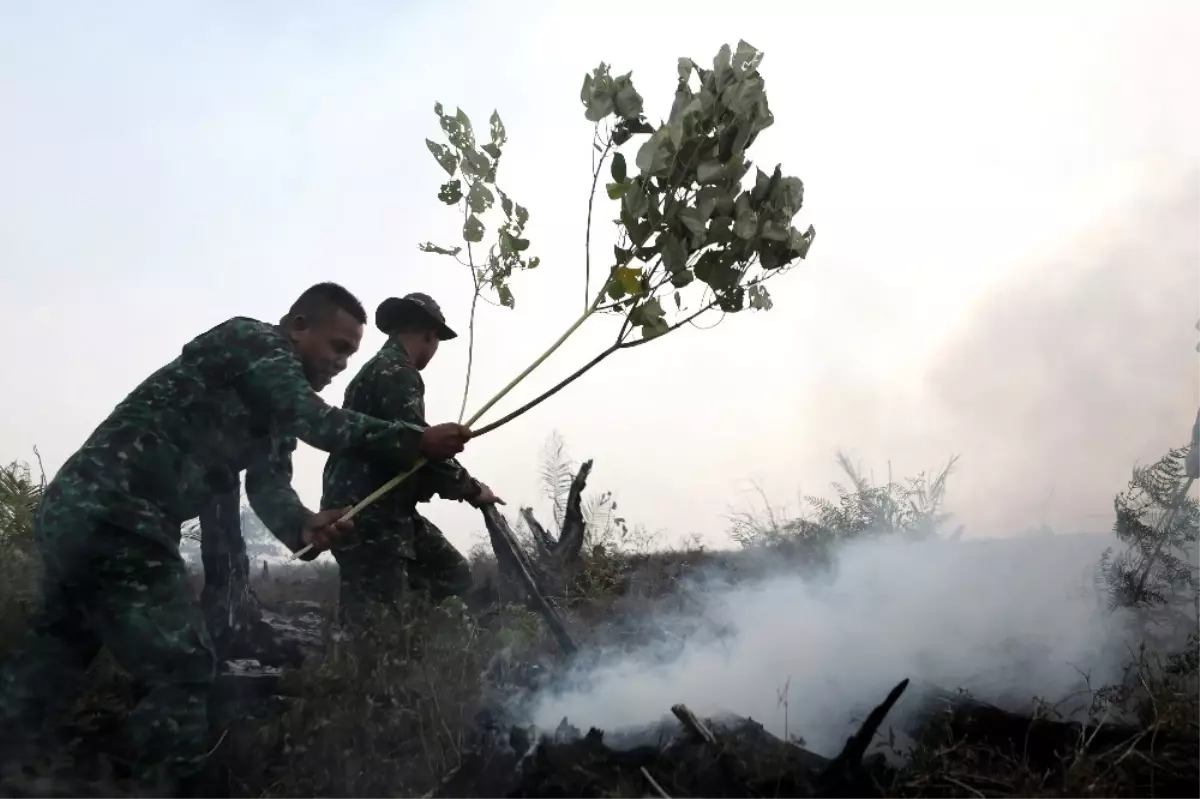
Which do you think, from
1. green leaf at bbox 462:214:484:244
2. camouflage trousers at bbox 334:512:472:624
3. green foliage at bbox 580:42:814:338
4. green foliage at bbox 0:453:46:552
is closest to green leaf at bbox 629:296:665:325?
green foliage at bbox 580:42:814:338

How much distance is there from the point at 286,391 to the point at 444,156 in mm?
1856

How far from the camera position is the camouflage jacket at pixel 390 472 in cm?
523

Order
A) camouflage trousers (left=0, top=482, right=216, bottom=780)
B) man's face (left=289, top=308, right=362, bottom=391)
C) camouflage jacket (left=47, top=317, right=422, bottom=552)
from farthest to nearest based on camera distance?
man's face (left=289, top=308, right=362, bottom=391), camouflage jacket (left=47, top=317, right=422, bottom=552), camouflage trousers (left=0, top=482, right=216, bottom=780)

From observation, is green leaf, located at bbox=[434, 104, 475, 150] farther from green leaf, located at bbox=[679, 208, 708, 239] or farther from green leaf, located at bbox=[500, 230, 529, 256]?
green leaf, located at bbox=[679, 208, 708, 239]

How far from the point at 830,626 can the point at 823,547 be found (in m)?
3.08

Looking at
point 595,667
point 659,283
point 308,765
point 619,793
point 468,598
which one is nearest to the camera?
point 619,793

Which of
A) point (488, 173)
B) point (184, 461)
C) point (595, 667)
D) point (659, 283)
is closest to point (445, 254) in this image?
point (488, 173)

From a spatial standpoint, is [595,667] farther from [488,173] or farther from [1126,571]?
[1126,571]

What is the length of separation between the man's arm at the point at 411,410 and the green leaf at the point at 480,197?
105 centimetres

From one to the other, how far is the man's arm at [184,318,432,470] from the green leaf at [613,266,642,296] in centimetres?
116

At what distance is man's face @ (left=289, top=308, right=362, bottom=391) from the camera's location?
4.52 m

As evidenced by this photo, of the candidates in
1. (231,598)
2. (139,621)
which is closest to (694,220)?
(139,621)

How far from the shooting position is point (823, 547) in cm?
782

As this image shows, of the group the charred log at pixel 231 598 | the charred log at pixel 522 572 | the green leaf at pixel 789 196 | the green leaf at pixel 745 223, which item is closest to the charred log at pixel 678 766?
the charred log at pixel 522 572
